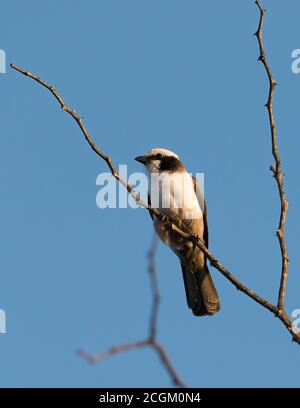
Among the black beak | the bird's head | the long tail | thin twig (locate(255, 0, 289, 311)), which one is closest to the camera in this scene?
thin twig (locate(255, 0, 289, 311))

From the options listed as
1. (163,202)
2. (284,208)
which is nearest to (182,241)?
(163,202)

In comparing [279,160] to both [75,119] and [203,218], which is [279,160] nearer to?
[75,119]

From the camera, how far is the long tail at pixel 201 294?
778cm

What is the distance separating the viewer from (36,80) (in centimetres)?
441

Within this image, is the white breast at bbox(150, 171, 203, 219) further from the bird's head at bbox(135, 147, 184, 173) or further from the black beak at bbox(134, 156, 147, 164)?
the black beak at bbox(134, 156, 147, 164)

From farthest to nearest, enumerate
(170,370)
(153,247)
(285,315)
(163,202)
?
(163,202) → (285,315) → (153,247) → (170,370)

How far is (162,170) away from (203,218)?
875 millimetres

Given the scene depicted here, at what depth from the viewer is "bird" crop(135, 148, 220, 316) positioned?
307 inches

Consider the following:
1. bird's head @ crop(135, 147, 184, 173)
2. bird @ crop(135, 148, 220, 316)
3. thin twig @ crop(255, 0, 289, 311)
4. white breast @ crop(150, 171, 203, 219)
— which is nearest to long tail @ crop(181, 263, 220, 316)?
bird @ crop(135, 148, 220, 316)

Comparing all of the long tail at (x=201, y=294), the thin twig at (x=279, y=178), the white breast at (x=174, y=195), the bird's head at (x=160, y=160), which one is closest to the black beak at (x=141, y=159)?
the bird's head at (x=160, y=160)

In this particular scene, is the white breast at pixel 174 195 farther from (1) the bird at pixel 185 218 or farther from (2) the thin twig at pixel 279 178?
(2) the thin twig at pixel 279 178

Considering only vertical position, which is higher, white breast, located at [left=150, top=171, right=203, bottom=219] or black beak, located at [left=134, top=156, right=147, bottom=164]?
black beak, located at [left=134, top=156, right=147, bottom=164]

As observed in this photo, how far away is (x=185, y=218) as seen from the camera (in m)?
7.91

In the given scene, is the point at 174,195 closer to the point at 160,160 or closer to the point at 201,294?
the point at 160,160
